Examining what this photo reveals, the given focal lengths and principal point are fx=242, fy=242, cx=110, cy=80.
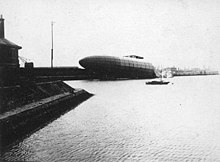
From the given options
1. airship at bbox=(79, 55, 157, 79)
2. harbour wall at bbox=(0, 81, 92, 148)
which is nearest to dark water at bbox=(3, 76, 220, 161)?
harbour wall at bbox=(0, 81, 92, 148)

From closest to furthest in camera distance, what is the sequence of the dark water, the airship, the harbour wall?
the dark water, the harbour wall, the airship

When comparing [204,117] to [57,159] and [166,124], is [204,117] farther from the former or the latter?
[57,159]

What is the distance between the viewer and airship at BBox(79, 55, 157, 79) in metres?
75.9

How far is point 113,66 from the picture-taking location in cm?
7762

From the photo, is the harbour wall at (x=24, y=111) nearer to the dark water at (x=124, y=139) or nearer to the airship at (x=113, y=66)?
the dark water at (x=124, y=139)

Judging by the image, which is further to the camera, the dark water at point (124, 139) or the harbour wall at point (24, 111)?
the harbour wall at point (24, 111)

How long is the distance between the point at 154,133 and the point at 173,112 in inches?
291

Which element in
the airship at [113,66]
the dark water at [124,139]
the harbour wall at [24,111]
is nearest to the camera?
the dark water at [124,139]

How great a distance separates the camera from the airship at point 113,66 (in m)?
75.9

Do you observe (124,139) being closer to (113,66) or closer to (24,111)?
(24,111)

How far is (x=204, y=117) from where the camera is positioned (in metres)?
17.9

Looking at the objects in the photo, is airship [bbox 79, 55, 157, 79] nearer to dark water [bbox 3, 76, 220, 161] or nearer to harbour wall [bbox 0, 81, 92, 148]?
harbour wall [bbox 0, 81, 92, 148]

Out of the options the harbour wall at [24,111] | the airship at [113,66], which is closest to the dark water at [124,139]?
the harbour wall at [24,111]

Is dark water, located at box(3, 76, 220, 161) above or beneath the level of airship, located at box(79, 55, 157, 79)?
above
